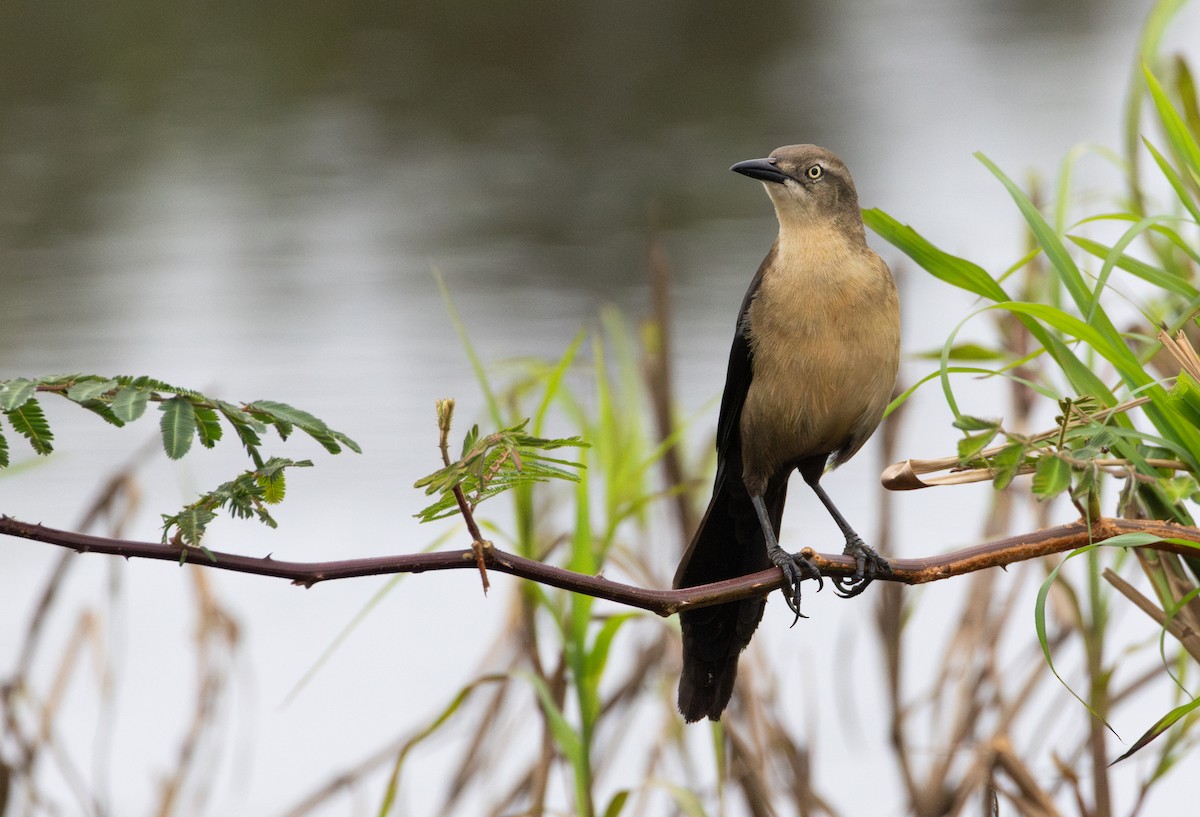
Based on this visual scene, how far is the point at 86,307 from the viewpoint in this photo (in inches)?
323

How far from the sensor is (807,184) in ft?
10.6

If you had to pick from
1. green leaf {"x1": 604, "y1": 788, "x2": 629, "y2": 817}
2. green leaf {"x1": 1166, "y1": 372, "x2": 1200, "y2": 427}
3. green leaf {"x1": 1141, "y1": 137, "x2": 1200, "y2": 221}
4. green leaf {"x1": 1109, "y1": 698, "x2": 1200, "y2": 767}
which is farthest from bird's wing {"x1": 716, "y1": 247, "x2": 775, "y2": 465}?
green leaf {"x1": 1109, "y1": 698, "x2": 1200, "y2": 767}

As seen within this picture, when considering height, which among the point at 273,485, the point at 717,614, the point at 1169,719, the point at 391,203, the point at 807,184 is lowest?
the point at 1169,719

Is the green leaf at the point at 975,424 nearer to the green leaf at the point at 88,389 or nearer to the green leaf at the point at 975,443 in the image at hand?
the green leaf at the point at 975,443

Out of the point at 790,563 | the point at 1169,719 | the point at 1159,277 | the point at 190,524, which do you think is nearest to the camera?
the point at 190,524

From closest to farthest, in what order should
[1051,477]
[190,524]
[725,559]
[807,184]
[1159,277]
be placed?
[190,524] < [1051,477] < [1159,277] < [725,559] < [807,184]

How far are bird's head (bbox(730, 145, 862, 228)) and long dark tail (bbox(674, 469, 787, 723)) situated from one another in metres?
0.62

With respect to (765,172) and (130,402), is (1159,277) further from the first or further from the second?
(130,402)

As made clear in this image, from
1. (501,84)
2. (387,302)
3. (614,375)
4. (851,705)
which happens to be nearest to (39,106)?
(501,84)

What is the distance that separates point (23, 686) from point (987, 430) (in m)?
2.91

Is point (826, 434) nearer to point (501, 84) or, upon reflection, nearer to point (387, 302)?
point (387, 302)

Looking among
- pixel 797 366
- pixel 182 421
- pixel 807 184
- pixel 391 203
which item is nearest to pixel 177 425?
pixel 182 421

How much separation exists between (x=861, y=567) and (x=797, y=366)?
1.67 feet

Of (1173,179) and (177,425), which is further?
(1173,179)
